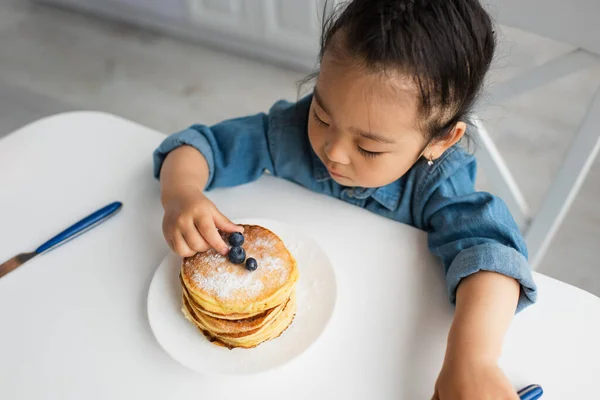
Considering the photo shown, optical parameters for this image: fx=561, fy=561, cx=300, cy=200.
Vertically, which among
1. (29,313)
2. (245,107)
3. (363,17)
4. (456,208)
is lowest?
(245,107)

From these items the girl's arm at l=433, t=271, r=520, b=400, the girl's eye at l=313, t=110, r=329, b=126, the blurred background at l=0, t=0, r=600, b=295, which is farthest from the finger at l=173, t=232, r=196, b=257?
the blurred background at l=0, t=0, r=600, b=295

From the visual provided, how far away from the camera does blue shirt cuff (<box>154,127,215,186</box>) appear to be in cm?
90

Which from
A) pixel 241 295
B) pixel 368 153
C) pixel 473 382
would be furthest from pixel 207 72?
pixel 473 382

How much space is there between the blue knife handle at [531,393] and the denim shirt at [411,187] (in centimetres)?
12

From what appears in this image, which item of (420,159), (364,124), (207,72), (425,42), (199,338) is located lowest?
(207,72)

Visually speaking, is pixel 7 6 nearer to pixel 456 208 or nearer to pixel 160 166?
pixel 160 166

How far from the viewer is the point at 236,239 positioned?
0.72 m

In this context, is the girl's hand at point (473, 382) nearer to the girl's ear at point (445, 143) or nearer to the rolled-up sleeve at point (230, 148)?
the girl's ear at point (445, 143)

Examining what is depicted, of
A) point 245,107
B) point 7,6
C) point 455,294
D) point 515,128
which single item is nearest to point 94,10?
point 7,6

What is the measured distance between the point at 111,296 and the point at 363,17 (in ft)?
1.61

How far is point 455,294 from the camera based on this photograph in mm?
745

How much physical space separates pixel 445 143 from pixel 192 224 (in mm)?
388

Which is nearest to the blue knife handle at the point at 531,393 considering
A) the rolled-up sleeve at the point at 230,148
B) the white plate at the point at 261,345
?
the white plate at the point at 261,345

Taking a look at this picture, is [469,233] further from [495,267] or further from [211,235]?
[211,235]
